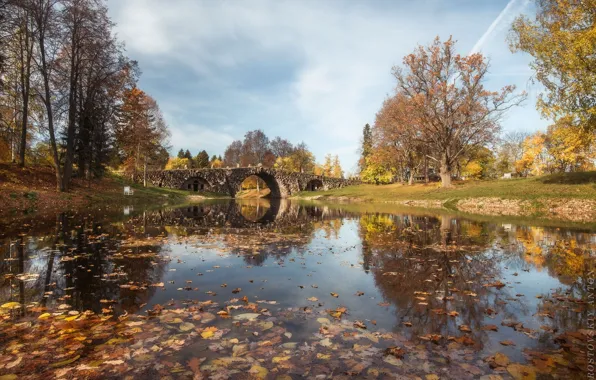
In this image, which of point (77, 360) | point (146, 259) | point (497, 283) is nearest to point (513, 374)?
point (497, 283)

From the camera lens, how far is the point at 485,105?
32.4 meters

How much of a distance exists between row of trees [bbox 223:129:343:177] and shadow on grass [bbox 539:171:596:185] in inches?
2691

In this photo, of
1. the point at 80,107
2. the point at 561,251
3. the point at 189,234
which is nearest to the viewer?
the point at 561,251

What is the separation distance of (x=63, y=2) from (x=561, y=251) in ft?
93.5

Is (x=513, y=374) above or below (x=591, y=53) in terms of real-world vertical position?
below

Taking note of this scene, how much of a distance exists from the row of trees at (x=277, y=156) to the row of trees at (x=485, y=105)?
29.4 meters

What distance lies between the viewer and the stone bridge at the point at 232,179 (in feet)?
192

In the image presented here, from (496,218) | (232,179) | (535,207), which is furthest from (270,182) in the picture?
(496,218)

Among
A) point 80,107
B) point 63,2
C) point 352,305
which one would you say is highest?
point 63,2

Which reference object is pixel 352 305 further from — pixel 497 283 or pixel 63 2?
pixel 63 2

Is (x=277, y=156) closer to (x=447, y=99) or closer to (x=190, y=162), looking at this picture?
(x=190, y=162)

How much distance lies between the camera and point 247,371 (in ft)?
9.31

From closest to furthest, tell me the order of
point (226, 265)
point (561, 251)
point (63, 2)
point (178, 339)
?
point (178, 339), point (226, 265), point (561, 251), point (63, 2)

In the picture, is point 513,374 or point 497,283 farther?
point 497,283
